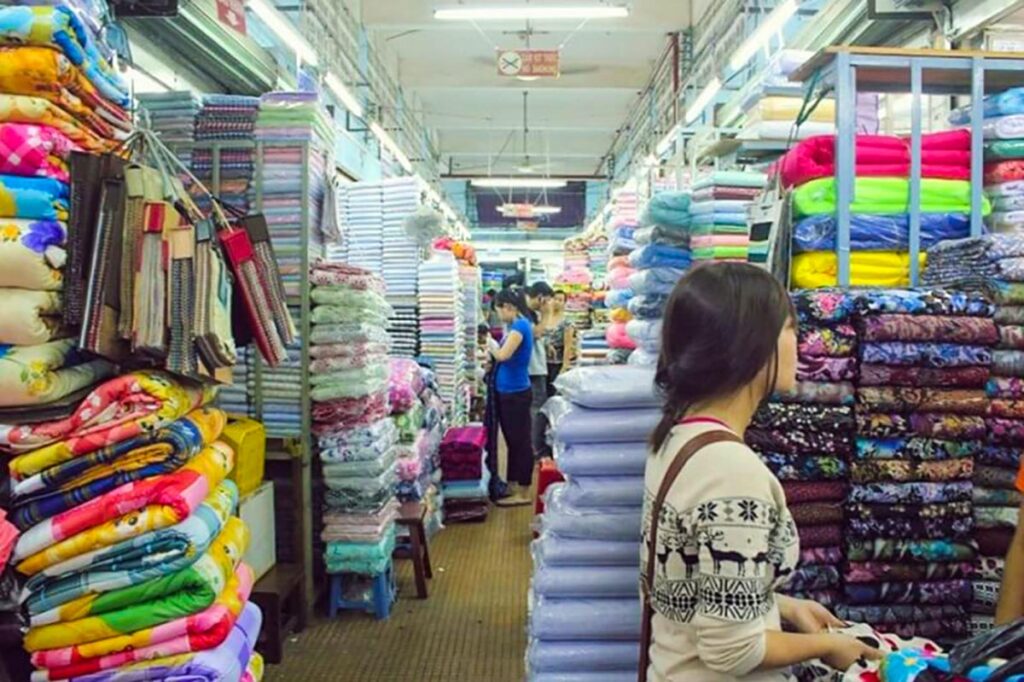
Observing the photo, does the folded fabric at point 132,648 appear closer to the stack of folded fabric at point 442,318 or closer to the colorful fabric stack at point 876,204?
the colorful fabric stack at point 876,204

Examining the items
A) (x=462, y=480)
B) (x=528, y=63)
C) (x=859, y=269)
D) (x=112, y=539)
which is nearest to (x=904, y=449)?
(x=859, y=269)

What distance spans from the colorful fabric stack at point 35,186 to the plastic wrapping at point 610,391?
4.26 feet

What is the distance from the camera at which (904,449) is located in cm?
209

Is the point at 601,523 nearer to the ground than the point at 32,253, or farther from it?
nearer to the ground

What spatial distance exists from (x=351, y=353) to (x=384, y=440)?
563 millimetres

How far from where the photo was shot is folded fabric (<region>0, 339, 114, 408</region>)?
1.96 m

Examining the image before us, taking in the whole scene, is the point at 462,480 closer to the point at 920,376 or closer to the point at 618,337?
the point at 618,337

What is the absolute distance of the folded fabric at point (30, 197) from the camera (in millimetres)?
1942

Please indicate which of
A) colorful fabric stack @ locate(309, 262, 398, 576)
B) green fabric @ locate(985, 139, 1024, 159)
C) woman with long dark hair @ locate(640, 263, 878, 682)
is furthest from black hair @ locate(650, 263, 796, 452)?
colorful fabric stack @ locate(309, 262, 398, 576)

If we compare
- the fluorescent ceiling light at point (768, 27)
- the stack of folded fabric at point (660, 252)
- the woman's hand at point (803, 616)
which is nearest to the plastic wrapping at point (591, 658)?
the woman's hand at point (803, 616)

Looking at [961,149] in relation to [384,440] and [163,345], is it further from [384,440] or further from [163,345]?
[384,440]

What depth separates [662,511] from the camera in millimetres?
1401

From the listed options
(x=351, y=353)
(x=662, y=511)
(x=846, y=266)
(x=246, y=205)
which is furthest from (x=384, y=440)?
(x=662, y=511)

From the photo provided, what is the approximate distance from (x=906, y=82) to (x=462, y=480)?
4800 millimetres
